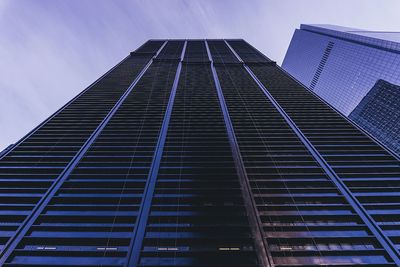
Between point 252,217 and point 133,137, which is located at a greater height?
point 252,217

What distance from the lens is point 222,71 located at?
164ft

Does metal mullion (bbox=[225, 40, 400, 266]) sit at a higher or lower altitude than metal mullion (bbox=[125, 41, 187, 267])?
higher

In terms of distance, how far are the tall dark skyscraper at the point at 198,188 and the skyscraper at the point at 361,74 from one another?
201ft

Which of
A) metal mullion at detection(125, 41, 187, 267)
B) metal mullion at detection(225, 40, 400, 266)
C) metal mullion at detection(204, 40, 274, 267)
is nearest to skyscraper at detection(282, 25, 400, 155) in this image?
metal mullion at detection(225, 40, 400, 266)

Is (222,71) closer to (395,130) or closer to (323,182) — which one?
(323,182)

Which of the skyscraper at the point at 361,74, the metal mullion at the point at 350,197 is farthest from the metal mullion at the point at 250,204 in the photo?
the skyscraper at the point at 361,74

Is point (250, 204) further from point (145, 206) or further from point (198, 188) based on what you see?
point (145, 206)

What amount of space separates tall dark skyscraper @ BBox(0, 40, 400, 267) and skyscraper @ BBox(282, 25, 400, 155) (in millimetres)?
61194

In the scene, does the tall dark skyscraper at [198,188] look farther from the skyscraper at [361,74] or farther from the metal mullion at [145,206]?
the skyscraper at [361,74]

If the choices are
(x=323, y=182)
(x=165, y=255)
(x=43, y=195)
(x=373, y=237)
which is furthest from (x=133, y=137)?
(x=373, y=237)

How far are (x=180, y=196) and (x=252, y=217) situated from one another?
4573 mm

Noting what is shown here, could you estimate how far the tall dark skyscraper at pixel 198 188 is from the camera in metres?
14.5

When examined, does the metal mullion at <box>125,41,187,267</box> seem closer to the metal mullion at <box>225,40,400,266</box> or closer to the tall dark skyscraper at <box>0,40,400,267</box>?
the tall dark skyscraper at <box>0,40,400,267</box>

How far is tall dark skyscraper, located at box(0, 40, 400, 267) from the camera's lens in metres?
14.5
